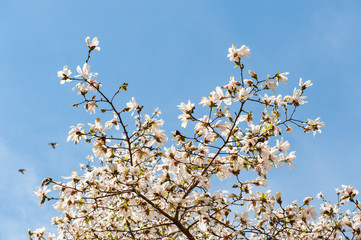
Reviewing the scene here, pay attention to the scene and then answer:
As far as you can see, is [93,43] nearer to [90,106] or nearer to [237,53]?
[90,106]

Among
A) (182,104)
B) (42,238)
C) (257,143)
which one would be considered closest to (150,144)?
(182,104)

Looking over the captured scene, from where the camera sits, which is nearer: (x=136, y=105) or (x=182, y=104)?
(x=182, y=104)

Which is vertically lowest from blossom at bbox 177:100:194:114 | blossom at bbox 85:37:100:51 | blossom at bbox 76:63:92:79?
blossom at bbox 177:100:194:114

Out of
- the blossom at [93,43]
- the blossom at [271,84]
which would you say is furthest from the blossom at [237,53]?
the blossom at [93,43]

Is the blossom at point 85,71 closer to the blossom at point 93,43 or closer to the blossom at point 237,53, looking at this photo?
the blossom at point 93,43

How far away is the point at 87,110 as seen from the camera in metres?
4.70

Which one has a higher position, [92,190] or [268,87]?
[268,87]

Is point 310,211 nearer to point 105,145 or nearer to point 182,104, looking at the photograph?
point 182,104

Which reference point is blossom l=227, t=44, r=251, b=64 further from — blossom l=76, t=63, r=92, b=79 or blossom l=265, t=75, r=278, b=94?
blossom l=76, t=63, r=92, b=79

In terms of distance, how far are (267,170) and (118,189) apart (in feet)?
7.76

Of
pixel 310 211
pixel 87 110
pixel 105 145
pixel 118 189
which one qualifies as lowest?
pixel 310 211

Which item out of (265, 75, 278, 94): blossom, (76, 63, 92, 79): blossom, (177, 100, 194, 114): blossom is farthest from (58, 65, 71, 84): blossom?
(265, 75, 278, 94): blossom

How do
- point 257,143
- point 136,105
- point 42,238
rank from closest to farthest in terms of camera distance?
point 257,143
point 136,105
point 42,238

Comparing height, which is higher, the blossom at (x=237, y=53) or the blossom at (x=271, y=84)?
the blossom at (x=237, y=53)
